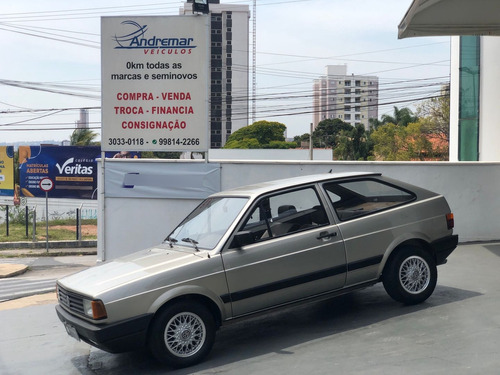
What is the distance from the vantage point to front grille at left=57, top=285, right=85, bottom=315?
19.4 ft

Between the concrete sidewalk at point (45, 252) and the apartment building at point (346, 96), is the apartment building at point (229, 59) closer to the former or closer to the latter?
the apartment building at point (346, 96)

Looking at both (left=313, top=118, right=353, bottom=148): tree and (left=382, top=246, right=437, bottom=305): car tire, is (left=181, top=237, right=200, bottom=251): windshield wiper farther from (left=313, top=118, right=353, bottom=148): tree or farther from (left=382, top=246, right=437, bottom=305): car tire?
(left=313, top=118, right=353, bottom=148): tree

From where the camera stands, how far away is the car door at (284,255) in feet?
20.0

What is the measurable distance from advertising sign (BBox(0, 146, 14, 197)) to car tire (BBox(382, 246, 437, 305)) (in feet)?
105

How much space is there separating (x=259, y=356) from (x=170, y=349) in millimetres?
865

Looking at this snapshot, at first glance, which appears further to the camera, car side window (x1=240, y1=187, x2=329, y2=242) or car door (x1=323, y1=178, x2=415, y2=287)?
car door (x1=323, y1=178, x2=415, y2=287)

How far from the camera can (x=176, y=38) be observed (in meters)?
11.8

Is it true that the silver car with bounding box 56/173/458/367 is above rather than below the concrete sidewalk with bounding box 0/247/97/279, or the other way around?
above

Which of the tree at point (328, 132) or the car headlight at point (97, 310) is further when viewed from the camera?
the tree at point (328, 132)

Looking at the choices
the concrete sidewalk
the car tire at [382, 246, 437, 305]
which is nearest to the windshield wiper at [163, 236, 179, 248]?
the car tire at [382, 246, 437, 305]

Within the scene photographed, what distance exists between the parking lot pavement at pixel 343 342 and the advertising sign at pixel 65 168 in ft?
87.6

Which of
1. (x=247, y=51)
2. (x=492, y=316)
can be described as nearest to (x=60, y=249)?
(x=492, y=316)

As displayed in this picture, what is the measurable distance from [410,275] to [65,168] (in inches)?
1199

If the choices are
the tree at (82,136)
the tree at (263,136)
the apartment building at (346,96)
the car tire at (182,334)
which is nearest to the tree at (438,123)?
the tree at (82,136)
